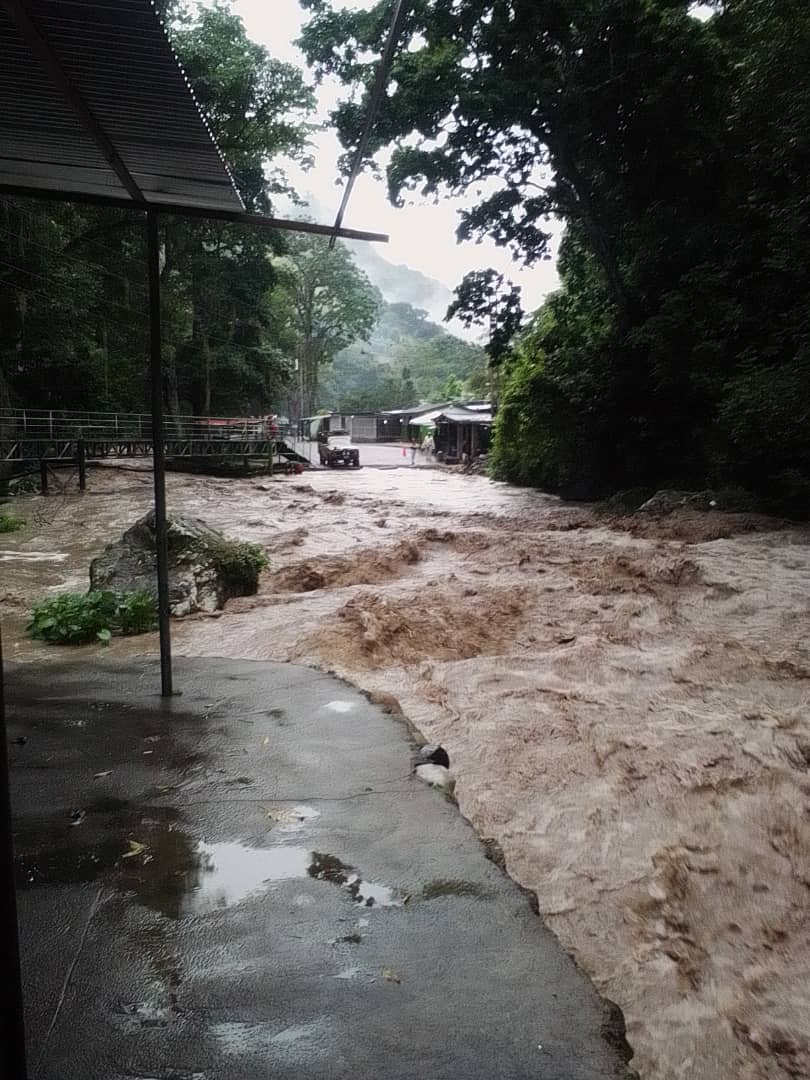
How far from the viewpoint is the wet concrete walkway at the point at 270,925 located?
1.77 m

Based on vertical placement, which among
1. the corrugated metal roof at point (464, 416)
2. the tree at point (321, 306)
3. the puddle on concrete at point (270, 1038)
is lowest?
the puddle on concrete at point (270, 1038)

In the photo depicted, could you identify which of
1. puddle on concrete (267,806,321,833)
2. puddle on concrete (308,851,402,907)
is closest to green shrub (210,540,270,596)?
puddle on concrete (267,806,321,833)

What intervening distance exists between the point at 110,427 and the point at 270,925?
24.8 metres

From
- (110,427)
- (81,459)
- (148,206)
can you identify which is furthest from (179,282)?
(148,206)

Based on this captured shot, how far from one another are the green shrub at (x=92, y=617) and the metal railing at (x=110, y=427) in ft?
36.1

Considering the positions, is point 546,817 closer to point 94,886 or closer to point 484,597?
point 94,886

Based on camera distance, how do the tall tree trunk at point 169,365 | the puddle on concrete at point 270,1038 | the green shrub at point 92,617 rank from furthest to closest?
1. the tall tree trunk at point 169,365
2. the green shrub at point 92,617
3. the puddle on concrete at point 270,1038

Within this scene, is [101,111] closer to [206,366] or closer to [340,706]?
[340,706]

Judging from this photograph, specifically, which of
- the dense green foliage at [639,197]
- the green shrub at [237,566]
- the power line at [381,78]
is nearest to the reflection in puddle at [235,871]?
the power line at [381,78]

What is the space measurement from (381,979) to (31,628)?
596cm

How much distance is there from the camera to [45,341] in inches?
880

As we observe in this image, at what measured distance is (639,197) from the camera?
62.7 ft

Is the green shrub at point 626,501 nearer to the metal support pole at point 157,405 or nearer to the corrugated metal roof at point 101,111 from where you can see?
the metal support pole at point 157,405

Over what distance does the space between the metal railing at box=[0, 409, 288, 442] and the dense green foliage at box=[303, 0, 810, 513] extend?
11521mm
